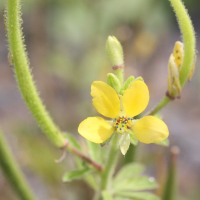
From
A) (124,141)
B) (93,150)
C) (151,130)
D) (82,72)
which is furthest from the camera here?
(82,72)

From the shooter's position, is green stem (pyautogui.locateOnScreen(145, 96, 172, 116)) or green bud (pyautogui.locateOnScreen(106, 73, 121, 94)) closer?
green bud (pyautogui.locateOnScreen(106, 73, 121, 94))

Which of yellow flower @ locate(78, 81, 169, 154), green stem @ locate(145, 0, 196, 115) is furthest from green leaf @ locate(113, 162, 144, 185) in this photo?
green stem @ locate(145, 0, 196, 115)

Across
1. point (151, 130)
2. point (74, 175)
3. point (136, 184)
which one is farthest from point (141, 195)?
point (151, 130)

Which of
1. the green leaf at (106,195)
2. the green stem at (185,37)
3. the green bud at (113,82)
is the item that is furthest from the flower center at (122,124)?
the green leaf at (106,195)

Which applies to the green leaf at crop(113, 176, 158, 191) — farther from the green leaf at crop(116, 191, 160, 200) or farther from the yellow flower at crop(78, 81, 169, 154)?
the yellow flower at crop(78, 81, 169, 154)

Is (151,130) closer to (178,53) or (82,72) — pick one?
(178,53)

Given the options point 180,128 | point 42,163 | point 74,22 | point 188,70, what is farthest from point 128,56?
point 188,70
